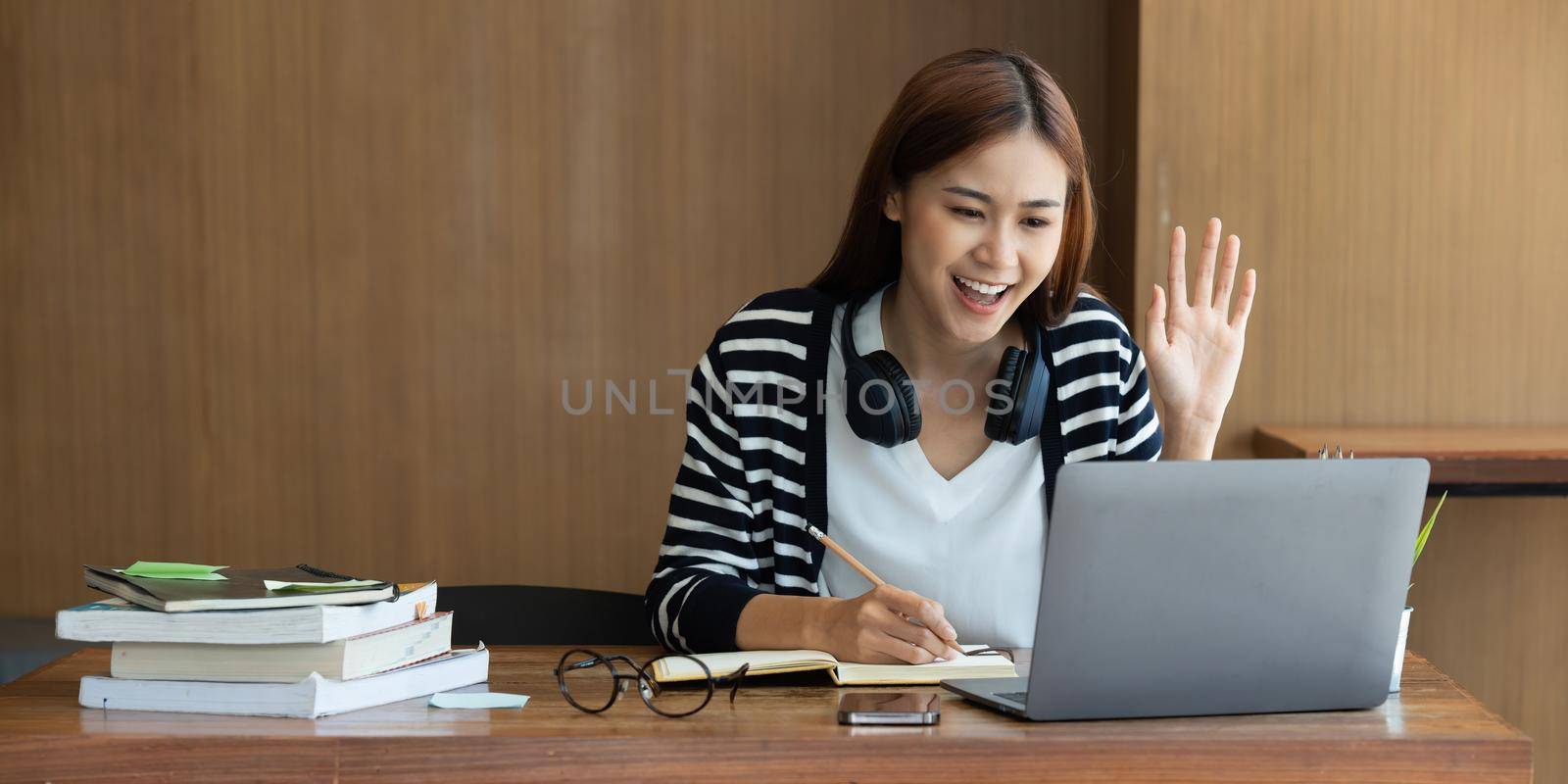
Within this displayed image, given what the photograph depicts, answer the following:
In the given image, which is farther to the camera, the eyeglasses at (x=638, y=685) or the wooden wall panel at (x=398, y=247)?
the wooden wall panel at (x=398, y=247)

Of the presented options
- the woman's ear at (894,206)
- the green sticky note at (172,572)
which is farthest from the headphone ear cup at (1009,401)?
the green sticky note at (172,572)

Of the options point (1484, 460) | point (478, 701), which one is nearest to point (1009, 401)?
point (478, 701)

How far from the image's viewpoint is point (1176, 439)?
1639 mm

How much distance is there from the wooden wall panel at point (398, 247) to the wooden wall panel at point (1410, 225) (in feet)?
1.97

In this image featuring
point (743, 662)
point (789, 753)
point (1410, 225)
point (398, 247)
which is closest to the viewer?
point (789, 753)

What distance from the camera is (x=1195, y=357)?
165 cm

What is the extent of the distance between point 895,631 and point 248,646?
0.59 metres

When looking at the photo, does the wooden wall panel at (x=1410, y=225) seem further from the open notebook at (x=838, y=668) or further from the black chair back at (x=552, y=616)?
the open notebook at (x=838, y=668)

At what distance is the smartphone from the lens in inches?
43.2

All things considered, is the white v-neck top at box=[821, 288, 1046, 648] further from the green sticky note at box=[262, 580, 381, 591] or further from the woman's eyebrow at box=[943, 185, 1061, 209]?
the green sticky note at box=[262, 580, 381, 591]

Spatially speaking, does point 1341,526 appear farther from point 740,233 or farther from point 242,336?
point 242,336

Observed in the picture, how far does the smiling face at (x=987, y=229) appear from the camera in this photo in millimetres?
1584

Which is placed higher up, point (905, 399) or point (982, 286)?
point (982, 286)

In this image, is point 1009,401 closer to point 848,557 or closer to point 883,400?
point 883,400
